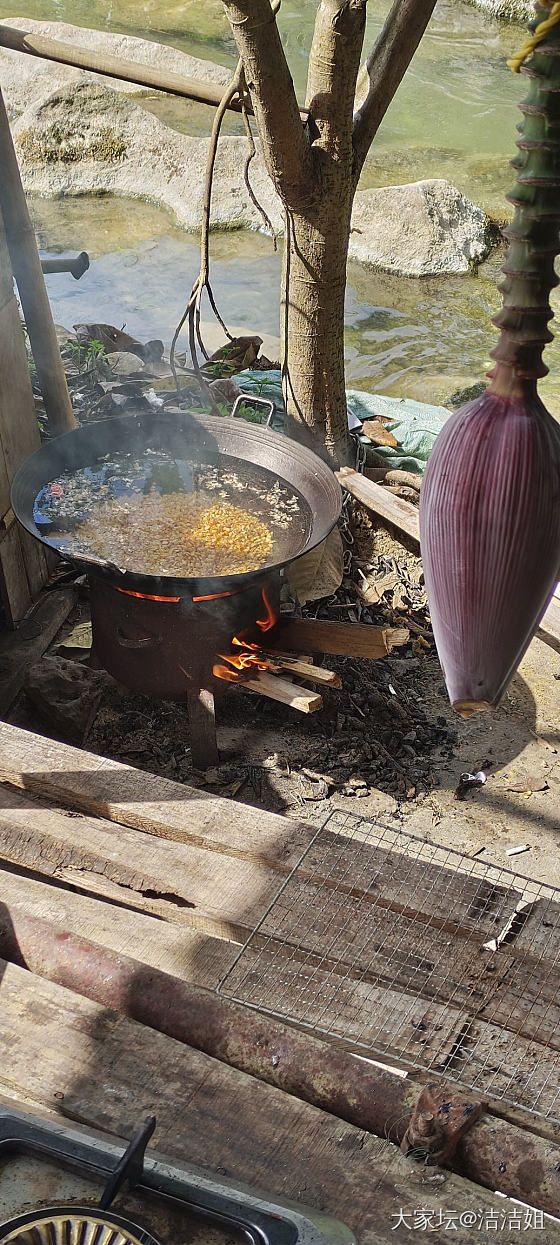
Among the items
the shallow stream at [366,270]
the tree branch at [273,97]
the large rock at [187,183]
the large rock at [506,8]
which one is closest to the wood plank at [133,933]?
the tree branch at [273,97]

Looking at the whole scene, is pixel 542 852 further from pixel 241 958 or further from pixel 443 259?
pixel 443 259

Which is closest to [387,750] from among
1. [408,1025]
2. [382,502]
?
[382,502]

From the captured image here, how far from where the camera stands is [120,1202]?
139 cm

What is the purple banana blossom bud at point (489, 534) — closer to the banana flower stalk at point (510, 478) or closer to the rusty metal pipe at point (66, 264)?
the banana flower stalk at point (510, 478)

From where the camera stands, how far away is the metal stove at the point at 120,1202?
131 cm

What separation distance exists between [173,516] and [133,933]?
2608 millimetres

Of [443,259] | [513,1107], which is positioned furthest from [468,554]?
[443,259]

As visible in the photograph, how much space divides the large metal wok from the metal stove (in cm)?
268

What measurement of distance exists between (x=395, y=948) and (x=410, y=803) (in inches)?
79.7

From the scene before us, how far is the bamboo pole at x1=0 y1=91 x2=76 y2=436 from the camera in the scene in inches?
173

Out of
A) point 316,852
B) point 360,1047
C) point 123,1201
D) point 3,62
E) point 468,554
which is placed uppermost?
point 3,62

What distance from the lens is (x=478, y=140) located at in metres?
13.5

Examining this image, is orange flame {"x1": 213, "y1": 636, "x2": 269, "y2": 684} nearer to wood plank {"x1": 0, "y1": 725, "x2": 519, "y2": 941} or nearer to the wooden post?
the wooden post

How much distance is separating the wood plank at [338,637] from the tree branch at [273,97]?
2.16 meters
